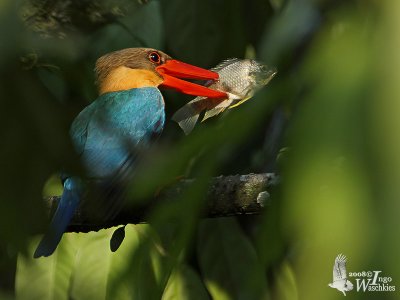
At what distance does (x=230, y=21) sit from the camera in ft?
8.69

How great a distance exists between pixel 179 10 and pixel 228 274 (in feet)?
2.59

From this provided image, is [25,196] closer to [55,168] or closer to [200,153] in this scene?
[55,168]

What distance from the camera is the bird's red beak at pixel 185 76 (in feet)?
9.18

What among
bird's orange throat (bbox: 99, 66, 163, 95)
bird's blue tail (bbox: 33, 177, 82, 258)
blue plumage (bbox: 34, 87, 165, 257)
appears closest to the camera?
blue plumage (bbox: 34, 87, 165, 257)

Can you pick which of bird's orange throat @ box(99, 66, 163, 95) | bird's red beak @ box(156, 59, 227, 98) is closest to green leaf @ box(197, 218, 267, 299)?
bird's red beak @ box(156, 59, 227, 98)

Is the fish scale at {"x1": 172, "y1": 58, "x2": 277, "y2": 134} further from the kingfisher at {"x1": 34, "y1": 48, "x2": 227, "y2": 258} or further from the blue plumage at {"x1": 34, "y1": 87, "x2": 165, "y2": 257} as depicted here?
the blue plumage at {"x1": 34, "y1": 87, "x2": 165, "y2": 257}

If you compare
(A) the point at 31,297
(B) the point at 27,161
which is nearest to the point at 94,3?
(B) the point at 27,161

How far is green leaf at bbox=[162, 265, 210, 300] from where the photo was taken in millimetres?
2428

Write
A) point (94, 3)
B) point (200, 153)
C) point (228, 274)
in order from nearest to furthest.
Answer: point (200, 153) < point (94, 3) < point (228, 274)

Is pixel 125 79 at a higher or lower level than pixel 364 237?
lower

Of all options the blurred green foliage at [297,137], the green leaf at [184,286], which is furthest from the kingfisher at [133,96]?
the blurred green foliage at [297,137]

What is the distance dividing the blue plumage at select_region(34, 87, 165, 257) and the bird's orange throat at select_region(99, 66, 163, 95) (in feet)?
0.16

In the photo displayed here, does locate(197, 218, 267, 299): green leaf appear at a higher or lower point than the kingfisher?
lower

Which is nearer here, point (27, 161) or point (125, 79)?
point (27, 161)
